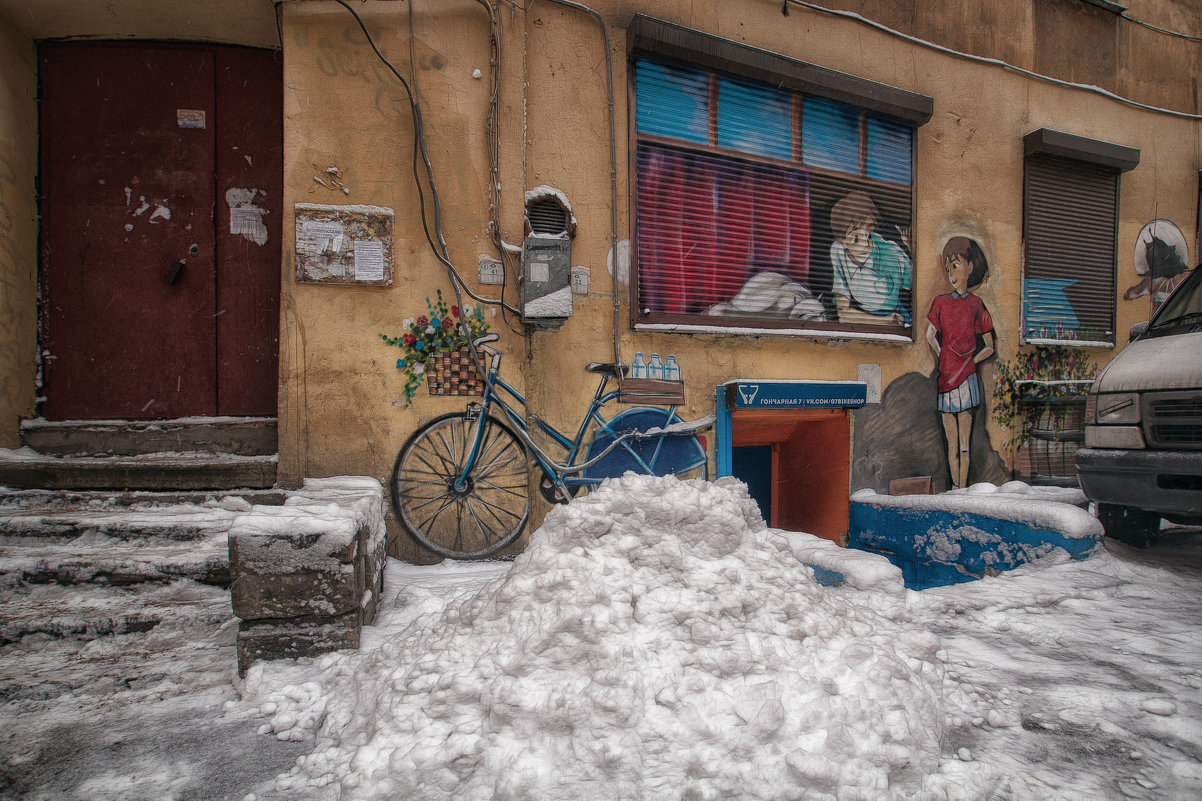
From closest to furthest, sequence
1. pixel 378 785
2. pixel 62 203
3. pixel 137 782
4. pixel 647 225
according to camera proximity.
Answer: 1. pixel 378 785
2. pixel 137 782
3. pixel 62 203
4. pixel 647 225

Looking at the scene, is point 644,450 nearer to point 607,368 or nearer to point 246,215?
point 607,368

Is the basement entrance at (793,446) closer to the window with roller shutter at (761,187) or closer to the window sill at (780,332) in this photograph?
the window sill at (780,332)

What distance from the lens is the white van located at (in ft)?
9.96

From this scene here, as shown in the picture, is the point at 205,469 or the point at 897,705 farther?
the point at 205,469

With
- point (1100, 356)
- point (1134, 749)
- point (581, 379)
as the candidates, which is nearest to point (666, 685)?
point (1134, 749)

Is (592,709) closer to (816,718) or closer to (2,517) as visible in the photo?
(816,718)

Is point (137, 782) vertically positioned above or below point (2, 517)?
below

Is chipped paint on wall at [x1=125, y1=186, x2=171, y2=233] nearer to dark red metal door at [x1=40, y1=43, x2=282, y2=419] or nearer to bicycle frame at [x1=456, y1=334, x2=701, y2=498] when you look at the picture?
dark red metal door at [x1=40, y1=43, x2=282, y2=419]

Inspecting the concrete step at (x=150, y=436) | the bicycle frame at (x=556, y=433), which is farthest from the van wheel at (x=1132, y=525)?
the concrete step at (x=150, y=436)

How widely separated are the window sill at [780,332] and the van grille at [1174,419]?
85.0 inches

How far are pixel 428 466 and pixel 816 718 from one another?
2.88 m

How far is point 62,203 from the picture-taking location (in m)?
3.83

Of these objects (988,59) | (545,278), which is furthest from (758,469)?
(988,59)

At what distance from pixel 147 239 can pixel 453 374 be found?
243 centimetres
